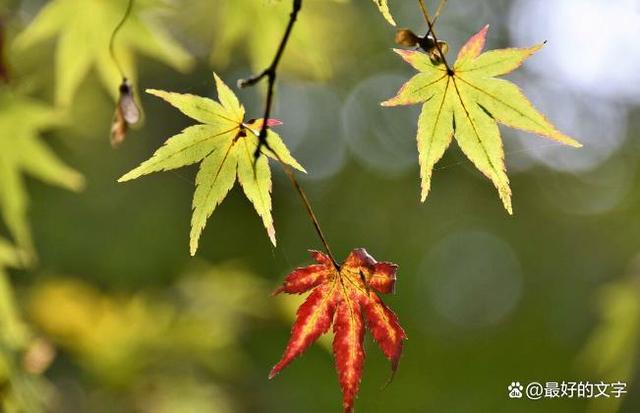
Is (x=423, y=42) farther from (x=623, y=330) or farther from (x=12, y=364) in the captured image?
(x=623, y=330)

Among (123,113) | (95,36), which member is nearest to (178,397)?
(95,36)

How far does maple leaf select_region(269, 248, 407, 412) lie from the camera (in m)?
0.68

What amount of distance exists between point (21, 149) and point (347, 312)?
0.80 m

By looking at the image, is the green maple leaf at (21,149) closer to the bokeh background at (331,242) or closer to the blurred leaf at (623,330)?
the bokeh background at (331,242)

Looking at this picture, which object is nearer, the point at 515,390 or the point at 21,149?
the point at 21,149

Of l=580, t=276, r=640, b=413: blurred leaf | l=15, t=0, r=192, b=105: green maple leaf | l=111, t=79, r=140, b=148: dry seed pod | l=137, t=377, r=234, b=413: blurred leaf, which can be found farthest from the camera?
l=137, t=377, r=234, b=413: blurred leaf

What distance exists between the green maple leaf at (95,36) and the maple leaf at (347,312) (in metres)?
0.52

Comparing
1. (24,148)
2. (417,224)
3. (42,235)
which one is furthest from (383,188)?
(24,148)

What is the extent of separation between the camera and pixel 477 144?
69cm

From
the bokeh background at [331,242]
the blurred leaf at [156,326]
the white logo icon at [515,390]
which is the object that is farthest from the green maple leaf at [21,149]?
the white logo icon at [515,390]

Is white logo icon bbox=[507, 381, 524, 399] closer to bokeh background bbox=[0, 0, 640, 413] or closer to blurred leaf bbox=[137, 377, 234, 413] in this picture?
bokeh background bbox=[0, 0, 640, 413]

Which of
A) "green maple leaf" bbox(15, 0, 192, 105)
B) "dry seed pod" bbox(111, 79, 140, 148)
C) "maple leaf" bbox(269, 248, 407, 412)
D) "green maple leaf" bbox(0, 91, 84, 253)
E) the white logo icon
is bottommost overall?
"maple leaf" bbox(269, 248, 407, 412)

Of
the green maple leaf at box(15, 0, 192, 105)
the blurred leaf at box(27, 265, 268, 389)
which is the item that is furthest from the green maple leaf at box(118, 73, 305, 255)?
the blurred leaf at box(27, 265, 268, 389)

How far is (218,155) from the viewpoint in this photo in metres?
0.71
